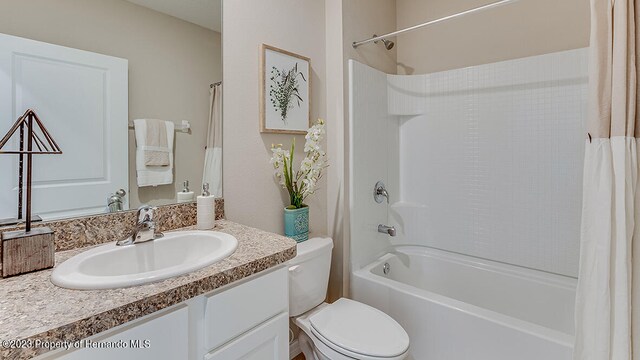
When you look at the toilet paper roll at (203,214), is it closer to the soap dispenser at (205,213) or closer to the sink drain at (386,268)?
the soap dispenser at (205,213)

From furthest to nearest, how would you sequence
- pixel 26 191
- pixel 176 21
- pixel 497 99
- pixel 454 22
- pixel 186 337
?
1. pixel 454 22
2. pixel 497 99
3. pixel 176 21
4. pixel 26 191
5. pixel 186 337

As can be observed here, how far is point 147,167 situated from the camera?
1223 mm

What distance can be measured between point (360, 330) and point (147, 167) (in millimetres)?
1156

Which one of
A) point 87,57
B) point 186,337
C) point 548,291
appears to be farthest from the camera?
point 548,291

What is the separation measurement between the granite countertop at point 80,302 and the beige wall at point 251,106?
2.06 ft

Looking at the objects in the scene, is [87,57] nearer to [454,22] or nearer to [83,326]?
[83,326]

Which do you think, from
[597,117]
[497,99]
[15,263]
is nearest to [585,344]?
[597,117]

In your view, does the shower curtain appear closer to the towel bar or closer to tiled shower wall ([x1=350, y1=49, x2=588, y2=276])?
tiled shower wall ([x1=350, y1=49, x2=588, y2=276])

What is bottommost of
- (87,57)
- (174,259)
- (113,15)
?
(174,259)

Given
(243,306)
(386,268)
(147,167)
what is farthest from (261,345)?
(386,268)

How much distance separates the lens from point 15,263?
0.80m

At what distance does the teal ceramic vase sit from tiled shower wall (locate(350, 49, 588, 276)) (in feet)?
1.42

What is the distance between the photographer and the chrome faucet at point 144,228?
1064mm

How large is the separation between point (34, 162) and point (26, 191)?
0.10 m
